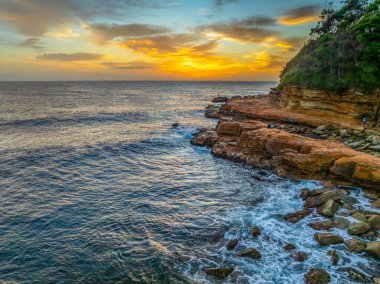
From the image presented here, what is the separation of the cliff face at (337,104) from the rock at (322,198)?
770 inches

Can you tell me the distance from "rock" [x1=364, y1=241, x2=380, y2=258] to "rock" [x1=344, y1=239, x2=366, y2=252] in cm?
21

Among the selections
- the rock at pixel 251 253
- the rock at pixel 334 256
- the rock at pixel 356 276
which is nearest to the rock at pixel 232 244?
the rock at pixel 251 253

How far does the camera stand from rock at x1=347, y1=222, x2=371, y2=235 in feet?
48.2

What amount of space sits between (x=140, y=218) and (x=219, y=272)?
7483 mm

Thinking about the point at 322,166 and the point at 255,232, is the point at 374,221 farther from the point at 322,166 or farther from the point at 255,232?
the point at 322,166

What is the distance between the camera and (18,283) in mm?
12258

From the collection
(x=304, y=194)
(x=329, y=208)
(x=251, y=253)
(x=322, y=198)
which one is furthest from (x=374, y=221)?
(x=251, y=253)

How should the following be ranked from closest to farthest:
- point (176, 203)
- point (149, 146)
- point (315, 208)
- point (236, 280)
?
point (236, 280)
point (315, 208)
point (176, 203)
point (149, 146)

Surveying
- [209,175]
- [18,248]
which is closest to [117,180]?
[209,175]

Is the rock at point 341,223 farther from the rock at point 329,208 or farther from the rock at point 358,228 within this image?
the rock at point 329,208

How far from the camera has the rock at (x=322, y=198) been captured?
18.4 metres

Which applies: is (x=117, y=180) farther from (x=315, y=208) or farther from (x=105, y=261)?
(x=315, y=208)

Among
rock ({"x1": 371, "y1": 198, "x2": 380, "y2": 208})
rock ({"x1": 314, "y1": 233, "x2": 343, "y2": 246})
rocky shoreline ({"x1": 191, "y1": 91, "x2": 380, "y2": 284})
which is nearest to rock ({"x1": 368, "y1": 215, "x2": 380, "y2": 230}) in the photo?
rocky shoreline ({"x1": 191, "y1": 91, "x2": 380, "y2": 284})

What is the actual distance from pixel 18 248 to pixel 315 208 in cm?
1837
